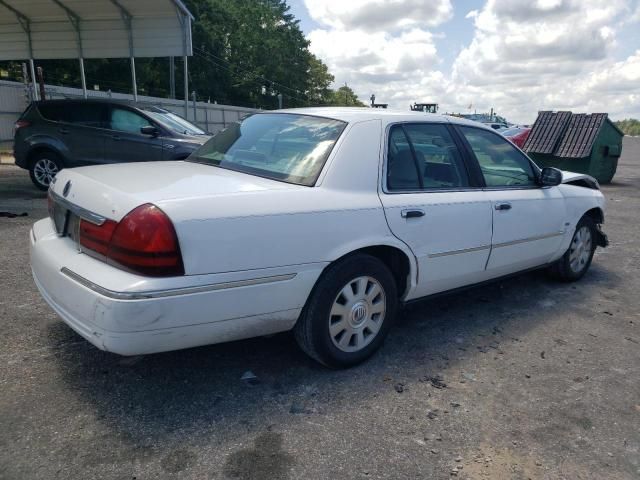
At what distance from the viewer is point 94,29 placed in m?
13.6

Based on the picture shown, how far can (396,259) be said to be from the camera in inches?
132

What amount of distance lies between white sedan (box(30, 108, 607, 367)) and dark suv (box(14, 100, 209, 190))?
5.27 meters

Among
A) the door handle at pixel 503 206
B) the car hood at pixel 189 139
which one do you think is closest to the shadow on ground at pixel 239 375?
the door handle at pixel 503 206

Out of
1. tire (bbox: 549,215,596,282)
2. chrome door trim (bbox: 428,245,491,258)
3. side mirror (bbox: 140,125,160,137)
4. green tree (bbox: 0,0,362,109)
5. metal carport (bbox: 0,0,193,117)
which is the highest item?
green tree (bbox: 0,0,362,109)

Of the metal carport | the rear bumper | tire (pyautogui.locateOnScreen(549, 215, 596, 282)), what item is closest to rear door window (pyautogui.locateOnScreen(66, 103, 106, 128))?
the metal carport

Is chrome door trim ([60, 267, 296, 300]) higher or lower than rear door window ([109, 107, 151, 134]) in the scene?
lower

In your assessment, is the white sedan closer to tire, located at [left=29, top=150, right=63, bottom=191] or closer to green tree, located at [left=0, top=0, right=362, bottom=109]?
tire, located at [left=29, top=150, right=63, bottom=191]

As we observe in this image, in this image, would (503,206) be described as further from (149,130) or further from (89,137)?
(89,137)

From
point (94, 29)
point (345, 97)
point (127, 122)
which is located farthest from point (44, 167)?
point (345, 97)


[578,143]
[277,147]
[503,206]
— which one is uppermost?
[277,147]

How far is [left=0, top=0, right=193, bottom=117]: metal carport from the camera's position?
12188mm

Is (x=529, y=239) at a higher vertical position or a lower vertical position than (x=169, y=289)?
lower

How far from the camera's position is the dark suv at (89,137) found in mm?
8742

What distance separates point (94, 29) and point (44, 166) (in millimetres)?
6364
